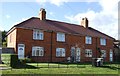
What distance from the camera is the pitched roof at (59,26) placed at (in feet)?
159

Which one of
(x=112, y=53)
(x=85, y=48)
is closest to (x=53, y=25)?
(x=85, y=48)

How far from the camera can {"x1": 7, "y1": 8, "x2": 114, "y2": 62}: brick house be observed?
153ft

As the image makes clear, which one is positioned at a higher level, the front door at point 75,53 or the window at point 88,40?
the window at point 88,40

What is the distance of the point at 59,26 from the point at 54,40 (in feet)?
15.2

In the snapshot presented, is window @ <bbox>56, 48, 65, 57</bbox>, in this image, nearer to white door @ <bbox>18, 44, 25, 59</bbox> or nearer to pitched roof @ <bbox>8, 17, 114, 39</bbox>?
pitched roof @ <bbox>8, 17, 114, 39</bbox>

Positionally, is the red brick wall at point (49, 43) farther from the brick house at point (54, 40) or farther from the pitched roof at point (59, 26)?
the pitched roof at point (59, 26)

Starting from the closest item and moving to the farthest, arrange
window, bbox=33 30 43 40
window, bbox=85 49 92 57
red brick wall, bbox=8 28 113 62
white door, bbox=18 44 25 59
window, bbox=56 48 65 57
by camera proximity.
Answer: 1. white door, bbox=18 44 25 59
2. red brick wall, bbox=8 28 113 62
3. window, bbox=33 30 43 40
4. window, bbox=56 48 65 57
5. window, bbox=85 49 92 57

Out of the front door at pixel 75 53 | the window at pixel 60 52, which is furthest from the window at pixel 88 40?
the window at pixel 60 52

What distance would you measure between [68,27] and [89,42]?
550cm

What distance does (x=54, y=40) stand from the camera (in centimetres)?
5088

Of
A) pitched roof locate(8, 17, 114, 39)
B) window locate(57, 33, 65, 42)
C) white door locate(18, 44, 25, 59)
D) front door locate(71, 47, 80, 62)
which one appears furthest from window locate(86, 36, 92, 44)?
white door locate(18, 44, 25, 59)

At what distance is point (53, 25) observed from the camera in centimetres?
5322

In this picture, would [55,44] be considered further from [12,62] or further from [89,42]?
[12,62]

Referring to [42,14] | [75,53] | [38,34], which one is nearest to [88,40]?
[75,53]
